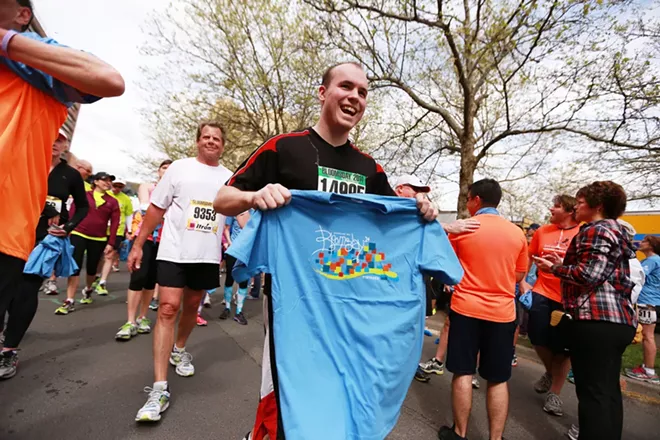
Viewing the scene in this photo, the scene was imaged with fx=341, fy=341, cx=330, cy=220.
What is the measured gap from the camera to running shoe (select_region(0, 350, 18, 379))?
9.77 feet

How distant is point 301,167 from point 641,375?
591 centimetres

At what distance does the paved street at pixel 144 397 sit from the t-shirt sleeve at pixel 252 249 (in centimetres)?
171

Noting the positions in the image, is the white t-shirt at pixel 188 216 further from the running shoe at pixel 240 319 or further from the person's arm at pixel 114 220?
the person's arm at pixel 114 220

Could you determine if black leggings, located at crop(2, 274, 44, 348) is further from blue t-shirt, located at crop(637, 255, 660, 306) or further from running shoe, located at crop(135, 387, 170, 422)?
blue t-shirt, located at crop(637, 255, 660, 306)

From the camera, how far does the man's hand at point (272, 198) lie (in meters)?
1.45

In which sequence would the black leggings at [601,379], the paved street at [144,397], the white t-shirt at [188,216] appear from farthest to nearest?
the white t-shirt at [188,216] < the paved street at [144,397] < the black leggings at [601,379]

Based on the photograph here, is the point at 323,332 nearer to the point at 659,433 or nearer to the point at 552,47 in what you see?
the point at 659,433

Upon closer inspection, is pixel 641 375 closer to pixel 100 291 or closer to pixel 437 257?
pixel 437 257

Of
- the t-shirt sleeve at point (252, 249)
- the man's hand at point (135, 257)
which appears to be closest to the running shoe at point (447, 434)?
the t-shirt sleeve at point (252, 249)

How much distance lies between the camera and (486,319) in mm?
2762

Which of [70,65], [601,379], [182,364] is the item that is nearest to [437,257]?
[601,379]

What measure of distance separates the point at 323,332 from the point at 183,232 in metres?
1.95

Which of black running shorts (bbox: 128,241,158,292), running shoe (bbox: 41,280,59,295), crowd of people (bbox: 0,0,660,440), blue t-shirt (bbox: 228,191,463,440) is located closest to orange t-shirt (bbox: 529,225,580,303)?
crowd of people (bbox: 0,0,660,440)

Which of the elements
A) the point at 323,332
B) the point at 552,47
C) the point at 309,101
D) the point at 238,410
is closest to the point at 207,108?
the point at 309,101
